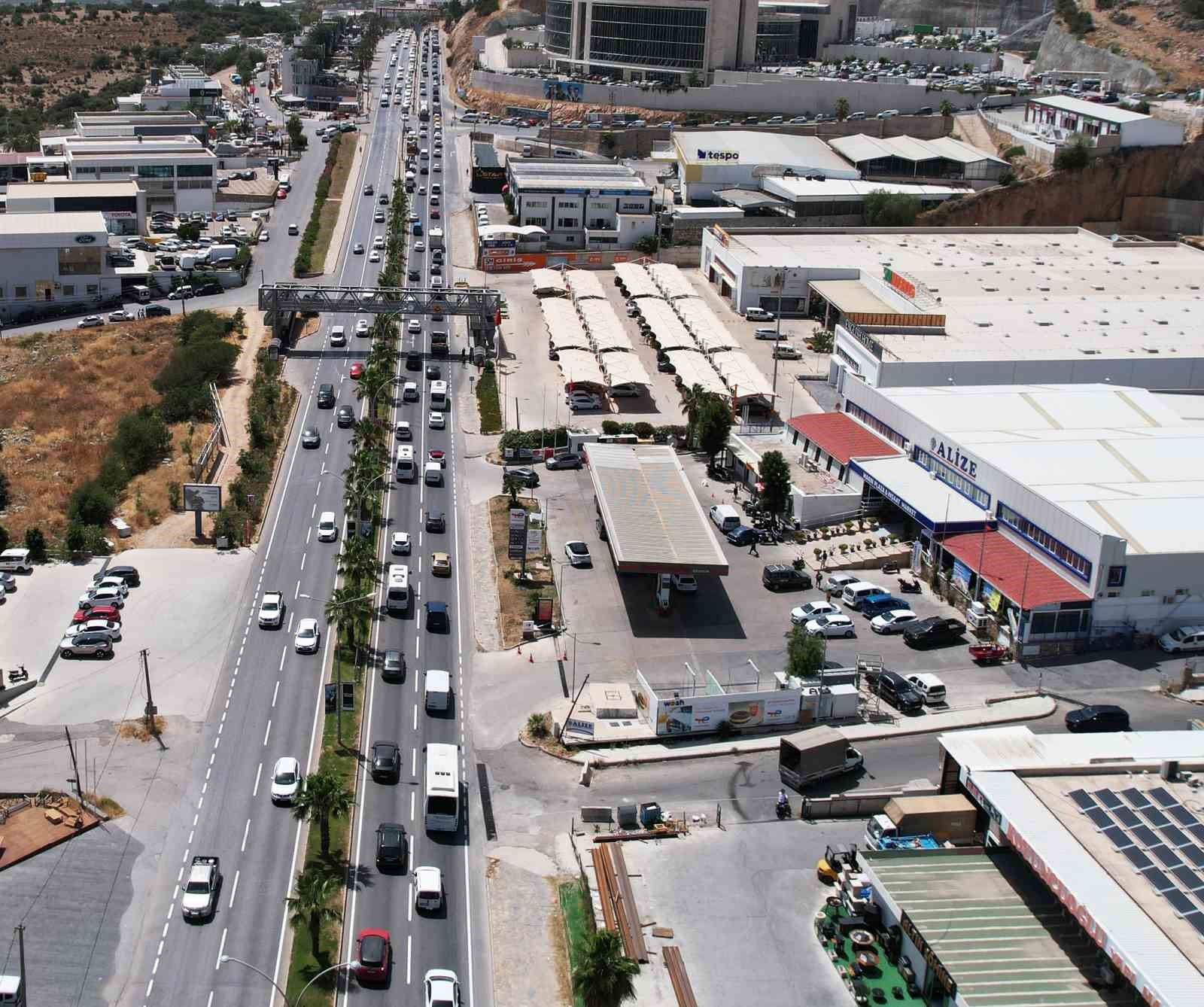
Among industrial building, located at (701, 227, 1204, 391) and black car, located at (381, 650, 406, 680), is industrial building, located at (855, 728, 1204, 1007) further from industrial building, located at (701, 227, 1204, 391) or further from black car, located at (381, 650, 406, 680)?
industrial building, located at (701, 227, 1204, 391)

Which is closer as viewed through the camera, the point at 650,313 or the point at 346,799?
the point at 346,799

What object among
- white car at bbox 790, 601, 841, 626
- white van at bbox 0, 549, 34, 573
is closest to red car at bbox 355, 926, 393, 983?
white car at bbox 790, 601, 841, 626

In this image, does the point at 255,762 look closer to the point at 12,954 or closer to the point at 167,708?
the point at 167,708

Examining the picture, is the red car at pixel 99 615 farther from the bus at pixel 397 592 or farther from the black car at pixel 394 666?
the black car at pixel 394 666

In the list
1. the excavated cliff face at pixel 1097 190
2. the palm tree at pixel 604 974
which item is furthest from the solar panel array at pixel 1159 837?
the excavated cliff face at pixel 1097 190

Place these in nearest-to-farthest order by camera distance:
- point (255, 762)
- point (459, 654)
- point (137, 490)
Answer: point (255, 762)
point (459, 654)
point (137, 490)

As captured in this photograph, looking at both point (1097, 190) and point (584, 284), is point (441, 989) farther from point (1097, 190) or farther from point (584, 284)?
point (1097, 190)

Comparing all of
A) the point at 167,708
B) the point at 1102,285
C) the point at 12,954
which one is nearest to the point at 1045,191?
the point at 1102,285
